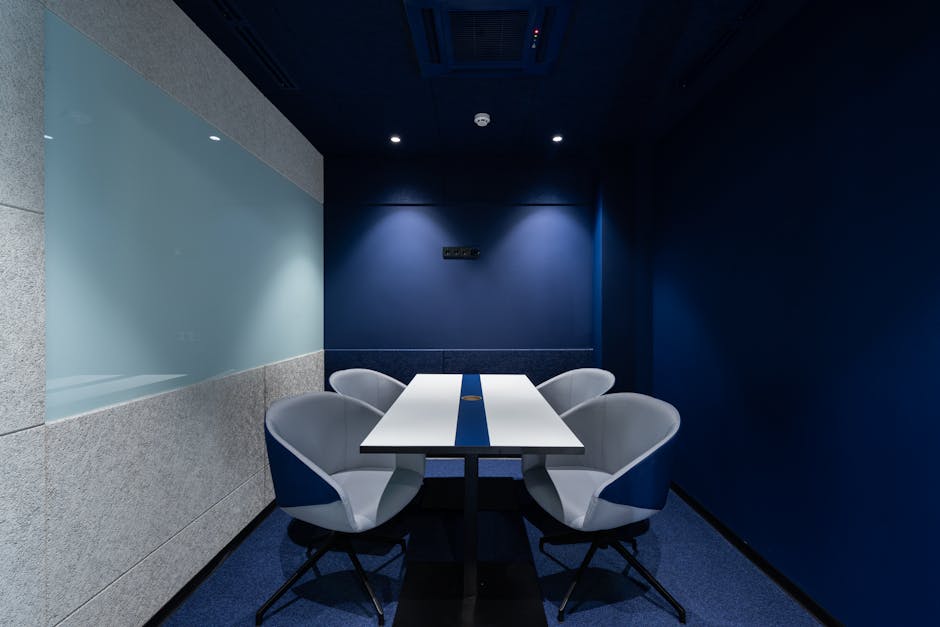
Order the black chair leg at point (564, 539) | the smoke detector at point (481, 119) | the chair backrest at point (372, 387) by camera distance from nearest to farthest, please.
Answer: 1. the black chair leg at point (564, 539)
2. the chair backrest at point (372, 387)
3. the smoke detector at point (481, 119)

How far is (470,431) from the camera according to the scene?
5.89 feet

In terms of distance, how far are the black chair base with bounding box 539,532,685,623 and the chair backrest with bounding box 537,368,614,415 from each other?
3.38 feet

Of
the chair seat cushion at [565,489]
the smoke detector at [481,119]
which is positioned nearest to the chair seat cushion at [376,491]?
the chair seat cushion at [565,489]

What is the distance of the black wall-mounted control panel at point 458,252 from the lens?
4.15 m

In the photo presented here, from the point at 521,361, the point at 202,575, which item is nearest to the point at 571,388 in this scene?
the point at 521,361

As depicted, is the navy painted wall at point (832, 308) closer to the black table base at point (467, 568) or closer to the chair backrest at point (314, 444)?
the black table base at point (467, 568)

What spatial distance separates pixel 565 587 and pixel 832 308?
1928mm

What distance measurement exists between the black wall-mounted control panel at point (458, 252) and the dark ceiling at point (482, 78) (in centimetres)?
101

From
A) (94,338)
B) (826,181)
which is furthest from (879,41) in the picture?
(94,338)

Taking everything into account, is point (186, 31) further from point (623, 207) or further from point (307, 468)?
point (623, 207)

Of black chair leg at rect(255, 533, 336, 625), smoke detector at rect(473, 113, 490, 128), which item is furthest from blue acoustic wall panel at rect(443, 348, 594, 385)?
black chair leg at rect(255, 533, 336, 625)

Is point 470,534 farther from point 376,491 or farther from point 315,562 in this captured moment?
point 315,562

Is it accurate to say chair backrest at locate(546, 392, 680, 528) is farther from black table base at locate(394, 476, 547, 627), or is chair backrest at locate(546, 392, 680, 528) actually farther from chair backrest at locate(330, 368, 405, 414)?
chair backrest at locate(330, 368, 405, 414)

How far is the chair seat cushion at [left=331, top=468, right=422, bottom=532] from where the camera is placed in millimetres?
1797
